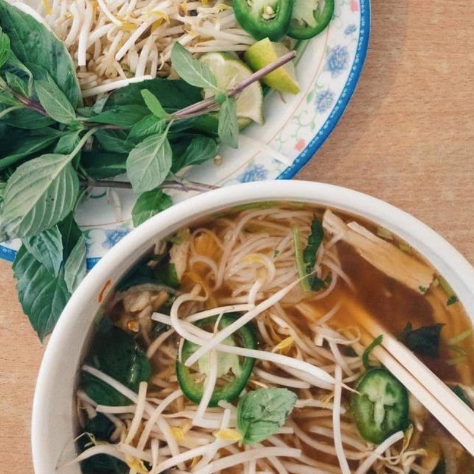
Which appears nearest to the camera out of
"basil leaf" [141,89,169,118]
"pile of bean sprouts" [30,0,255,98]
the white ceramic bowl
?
the white ceramic bowl

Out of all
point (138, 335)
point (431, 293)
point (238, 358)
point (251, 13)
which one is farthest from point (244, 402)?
point (251, 13)

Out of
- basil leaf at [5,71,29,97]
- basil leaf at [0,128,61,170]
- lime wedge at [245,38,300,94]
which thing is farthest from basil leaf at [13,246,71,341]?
lime wedge at [245,38,300,94]

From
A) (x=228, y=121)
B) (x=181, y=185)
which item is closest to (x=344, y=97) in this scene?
(x=228, y=121)

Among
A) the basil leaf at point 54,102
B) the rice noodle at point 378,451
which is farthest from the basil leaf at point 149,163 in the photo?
the rice noodle at point 378,451

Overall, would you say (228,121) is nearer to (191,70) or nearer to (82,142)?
(191,70)

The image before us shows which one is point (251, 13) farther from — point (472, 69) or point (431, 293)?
point (431, 293)

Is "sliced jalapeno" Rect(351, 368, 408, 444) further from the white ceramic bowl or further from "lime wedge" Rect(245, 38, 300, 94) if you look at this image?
"lime wedge" Rect(245, 38, 300, 94)

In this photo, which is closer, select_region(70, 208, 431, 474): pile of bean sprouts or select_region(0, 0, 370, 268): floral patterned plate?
select_region(70, 208, 431, 474): pile of bean sprouts
